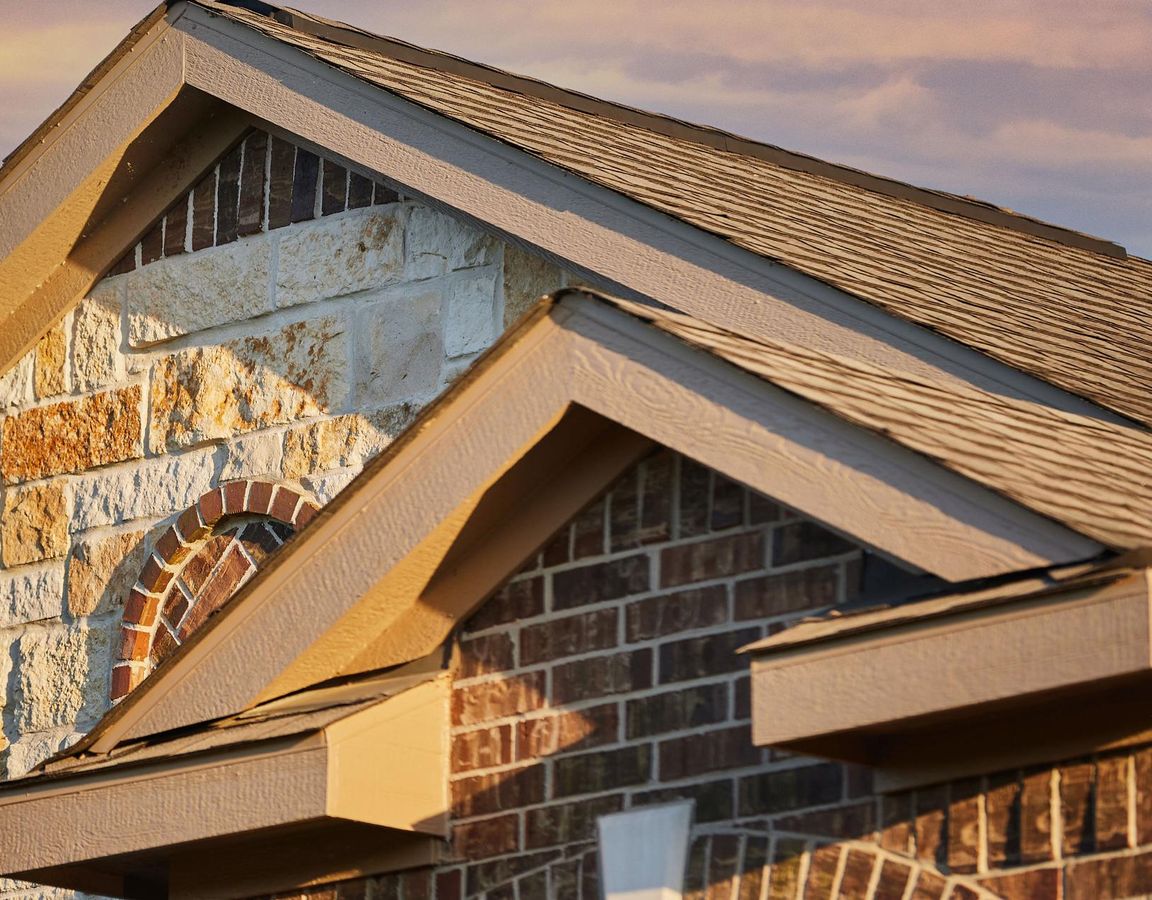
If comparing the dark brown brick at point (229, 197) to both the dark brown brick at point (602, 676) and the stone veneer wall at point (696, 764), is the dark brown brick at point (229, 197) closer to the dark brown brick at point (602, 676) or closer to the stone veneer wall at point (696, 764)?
the stone veneer wall at point (696, 764)

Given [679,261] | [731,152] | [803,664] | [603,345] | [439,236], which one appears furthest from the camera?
[731,152]

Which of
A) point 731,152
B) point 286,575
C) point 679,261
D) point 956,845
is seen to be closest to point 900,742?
point 956,845

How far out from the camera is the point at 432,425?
4.98m

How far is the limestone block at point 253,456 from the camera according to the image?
7.39 metres

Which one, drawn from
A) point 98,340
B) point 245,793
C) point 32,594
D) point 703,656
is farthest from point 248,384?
point 703,656

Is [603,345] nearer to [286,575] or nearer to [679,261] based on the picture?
[286,575]

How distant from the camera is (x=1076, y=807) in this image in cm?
429

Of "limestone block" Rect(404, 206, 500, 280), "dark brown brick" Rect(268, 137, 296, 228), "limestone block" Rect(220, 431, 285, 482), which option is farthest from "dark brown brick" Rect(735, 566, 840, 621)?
"dark brown brick" Rect(268, 137, 296, 228)

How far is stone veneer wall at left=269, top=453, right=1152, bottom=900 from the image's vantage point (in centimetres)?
432

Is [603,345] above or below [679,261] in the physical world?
below

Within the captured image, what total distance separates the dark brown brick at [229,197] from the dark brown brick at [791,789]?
12.6 ft

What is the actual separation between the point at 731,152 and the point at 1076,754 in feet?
18.9

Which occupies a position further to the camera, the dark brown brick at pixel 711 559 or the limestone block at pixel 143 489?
the limestone block at pixel 143 489

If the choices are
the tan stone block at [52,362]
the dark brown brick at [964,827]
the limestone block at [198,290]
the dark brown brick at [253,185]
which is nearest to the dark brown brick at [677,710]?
the dark brown brick at [964,827]
